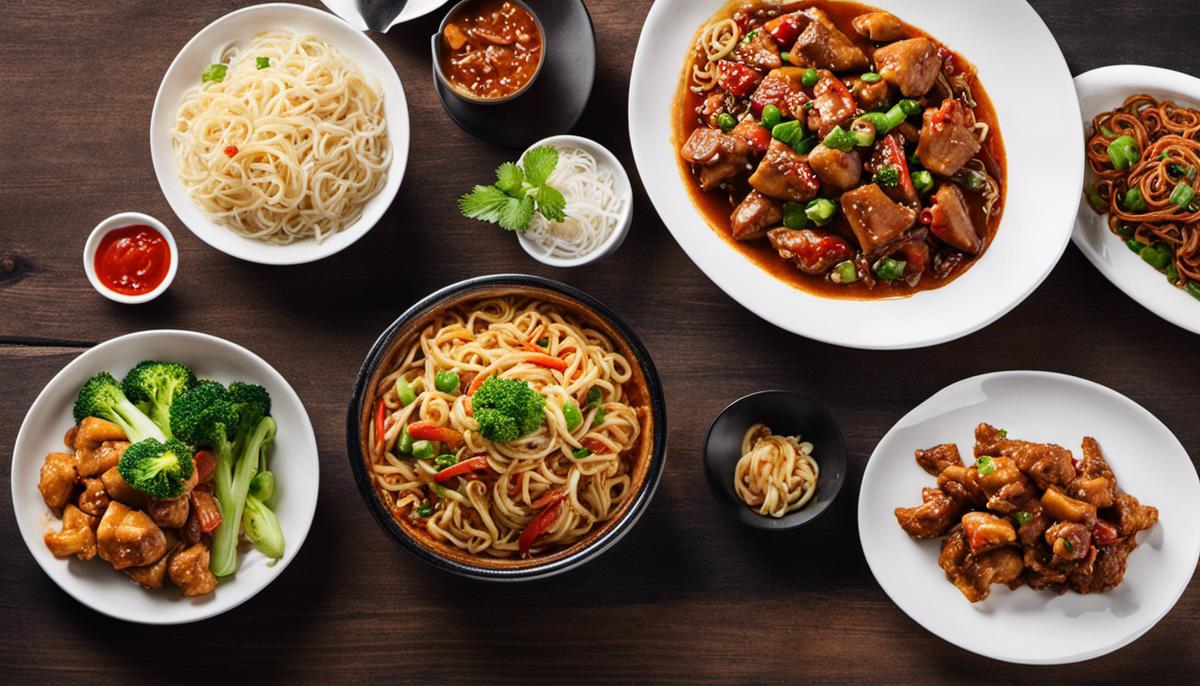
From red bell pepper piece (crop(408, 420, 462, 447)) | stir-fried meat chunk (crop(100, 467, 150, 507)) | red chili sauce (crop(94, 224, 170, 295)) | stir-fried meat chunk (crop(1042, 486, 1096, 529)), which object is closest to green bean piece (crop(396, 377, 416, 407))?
red bell pepper piece (crop(408, 420, 462, 447))

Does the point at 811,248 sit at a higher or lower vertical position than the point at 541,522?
higher

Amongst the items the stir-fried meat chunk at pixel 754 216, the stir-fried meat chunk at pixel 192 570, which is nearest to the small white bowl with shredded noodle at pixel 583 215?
the stir-fried meat chunk at pixel 754 216

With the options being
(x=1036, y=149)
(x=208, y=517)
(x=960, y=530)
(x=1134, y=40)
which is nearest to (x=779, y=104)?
(x=1036, y=149)

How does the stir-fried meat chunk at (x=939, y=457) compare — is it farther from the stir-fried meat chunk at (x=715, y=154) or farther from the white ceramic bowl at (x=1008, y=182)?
the stir-fried meat chunk at (x=715, y=154)

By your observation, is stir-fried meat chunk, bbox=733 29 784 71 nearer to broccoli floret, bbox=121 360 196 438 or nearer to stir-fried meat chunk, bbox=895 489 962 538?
stir-fried meat chunk, bbox=895 489 962 538

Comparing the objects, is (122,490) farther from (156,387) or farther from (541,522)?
(541,522)

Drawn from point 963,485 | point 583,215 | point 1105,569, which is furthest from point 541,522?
point 1105,569
